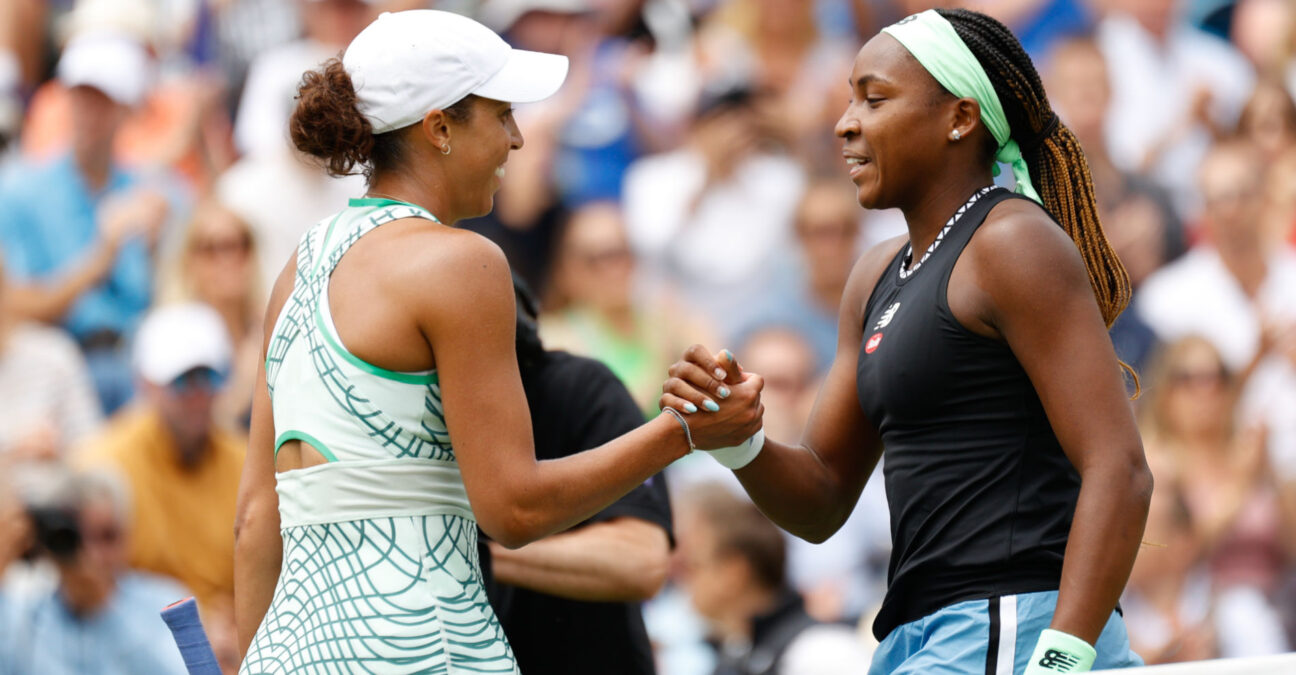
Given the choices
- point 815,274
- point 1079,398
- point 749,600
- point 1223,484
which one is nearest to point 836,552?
point 749,600

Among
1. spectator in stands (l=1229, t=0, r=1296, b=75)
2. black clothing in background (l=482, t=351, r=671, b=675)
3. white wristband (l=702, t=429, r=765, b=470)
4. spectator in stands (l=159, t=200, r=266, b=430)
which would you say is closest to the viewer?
white wristband (l=702, t=429, r=765, b=470)

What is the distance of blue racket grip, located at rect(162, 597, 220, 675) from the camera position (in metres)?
2.58

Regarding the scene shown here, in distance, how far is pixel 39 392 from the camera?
6906 mm

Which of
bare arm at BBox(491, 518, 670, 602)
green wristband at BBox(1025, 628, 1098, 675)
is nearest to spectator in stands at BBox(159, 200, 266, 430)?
bare arm at BBox(491, 518, 670, 602)

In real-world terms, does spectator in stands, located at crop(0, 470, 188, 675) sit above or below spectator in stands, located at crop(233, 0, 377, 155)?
below

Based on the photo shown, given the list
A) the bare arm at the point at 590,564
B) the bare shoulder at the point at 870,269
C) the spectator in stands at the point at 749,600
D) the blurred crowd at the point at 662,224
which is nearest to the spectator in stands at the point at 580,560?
the bare arm at the point at 590,564

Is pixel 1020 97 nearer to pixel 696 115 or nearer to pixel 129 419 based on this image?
pixel 696 115

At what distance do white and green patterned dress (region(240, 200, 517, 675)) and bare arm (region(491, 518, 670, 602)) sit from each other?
774 millimetres

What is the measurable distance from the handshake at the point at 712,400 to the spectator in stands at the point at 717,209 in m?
4.08

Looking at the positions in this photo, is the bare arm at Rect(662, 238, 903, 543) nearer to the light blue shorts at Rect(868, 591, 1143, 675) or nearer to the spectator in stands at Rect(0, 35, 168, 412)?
the light blue shorts at Rect(868, 591, 1143, 675)

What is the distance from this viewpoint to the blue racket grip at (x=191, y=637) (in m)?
2.58

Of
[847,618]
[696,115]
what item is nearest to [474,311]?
[847,618]

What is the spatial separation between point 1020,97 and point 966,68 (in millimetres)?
123

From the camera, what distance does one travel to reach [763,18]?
7.20 m
